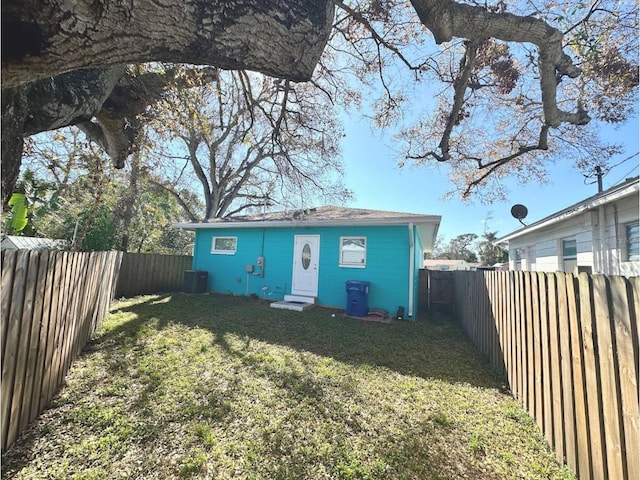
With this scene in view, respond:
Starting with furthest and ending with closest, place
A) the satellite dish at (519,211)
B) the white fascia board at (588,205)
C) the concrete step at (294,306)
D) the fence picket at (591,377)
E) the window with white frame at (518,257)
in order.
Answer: the window with white frame at (518,257) < the satellite dish at (519,211) < the concrete step at (294,306) < the white fascia board at (588,205) < the fence picket at (591,377)

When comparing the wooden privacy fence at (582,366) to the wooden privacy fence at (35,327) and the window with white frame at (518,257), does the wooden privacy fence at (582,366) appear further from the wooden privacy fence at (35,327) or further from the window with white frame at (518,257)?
the window with white frame at (518,257)

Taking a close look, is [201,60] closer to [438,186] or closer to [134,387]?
[134,387]

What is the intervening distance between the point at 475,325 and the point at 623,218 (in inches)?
120

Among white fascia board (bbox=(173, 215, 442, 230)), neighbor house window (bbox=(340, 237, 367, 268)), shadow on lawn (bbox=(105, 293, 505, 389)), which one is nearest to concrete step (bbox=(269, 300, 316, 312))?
shadow on lawn (bbox=(105, 293, 505, 389))

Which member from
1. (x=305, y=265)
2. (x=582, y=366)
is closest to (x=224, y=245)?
(x=305, y=265)

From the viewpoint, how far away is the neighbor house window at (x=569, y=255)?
6.43 metres

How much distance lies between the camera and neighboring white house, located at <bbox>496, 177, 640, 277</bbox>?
4.54 metres

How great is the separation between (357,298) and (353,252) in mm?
1490

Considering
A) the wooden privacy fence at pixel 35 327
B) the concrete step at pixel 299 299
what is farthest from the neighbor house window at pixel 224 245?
the wooden privacy fence at pixel 35 327

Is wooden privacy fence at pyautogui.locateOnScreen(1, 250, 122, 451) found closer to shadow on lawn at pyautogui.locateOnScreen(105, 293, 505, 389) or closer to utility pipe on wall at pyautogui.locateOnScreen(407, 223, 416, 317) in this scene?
shadow on lawn at pyautogui.locateOnScreen(105, 293, 505, 389)

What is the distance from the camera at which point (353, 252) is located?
8.23m

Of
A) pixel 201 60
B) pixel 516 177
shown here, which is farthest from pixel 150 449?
A: pixel 516 177

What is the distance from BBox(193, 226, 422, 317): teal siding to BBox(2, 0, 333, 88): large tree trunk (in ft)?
19.8

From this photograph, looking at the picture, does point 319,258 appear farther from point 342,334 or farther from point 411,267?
point 342,334
